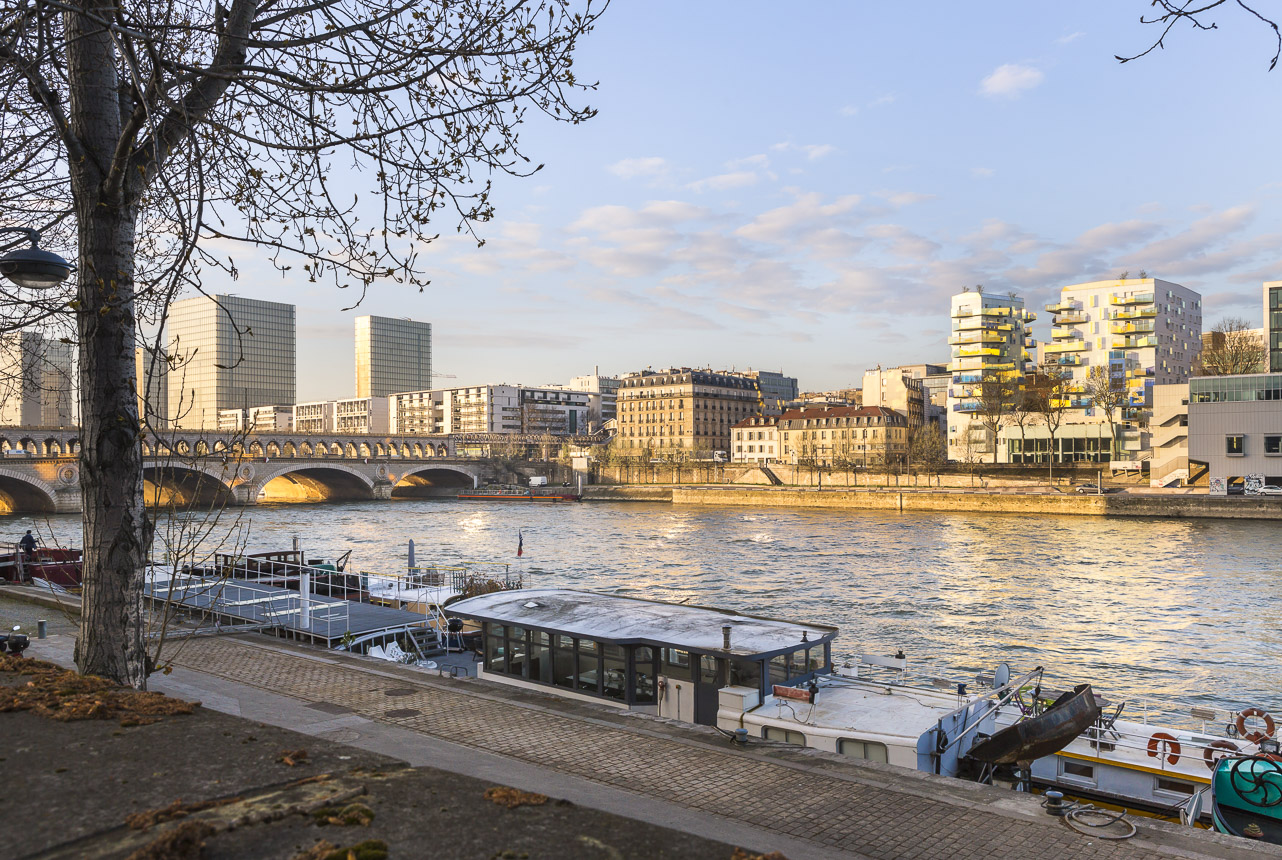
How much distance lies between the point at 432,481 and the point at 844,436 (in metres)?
61.2

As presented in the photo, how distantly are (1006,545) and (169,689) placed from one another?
52.0m

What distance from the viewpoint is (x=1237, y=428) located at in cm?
7312

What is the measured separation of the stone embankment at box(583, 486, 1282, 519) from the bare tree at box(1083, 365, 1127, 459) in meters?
24.7

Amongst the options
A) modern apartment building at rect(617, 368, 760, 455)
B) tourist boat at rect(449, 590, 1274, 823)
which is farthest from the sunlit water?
modern apartment building at rect(617, 368, 760, 455)

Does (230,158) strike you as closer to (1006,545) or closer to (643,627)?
(643,627)

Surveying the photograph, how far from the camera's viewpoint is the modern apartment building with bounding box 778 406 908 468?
120m

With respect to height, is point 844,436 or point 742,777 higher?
point 844,436

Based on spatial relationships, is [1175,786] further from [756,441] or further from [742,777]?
[756,441]

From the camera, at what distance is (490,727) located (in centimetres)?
996

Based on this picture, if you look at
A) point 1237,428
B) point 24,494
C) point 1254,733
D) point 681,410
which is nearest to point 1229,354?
point 1237,428

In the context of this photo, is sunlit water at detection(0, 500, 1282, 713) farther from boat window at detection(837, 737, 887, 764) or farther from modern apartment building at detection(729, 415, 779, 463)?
modern apartment building at detection(729, 415, 779, 463)

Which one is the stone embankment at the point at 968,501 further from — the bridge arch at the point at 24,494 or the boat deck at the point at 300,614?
the boat deck at the point at 300,614

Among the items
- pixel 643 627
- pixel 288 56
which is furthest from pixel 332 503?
pixel 288 56

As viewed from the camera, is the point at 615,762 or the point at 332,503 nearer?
the point at 615,762
